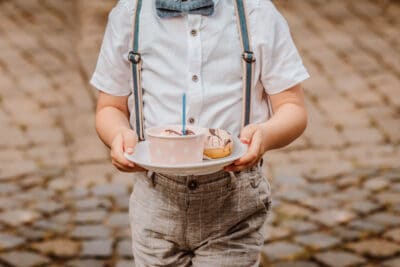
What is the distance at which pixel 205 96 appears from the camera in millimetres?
2205

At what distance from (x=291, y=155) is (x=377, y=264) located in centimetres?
156

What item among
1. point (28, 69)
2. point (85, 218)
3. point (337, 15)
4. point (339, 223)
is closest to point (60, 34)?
point (28, 69)

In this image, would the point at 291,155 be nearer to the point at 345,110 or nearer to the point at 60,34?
the point at 345,110

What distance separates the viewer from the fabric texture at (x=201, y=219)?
224 centimetres

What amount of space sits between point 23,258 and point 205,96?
81.1 inches

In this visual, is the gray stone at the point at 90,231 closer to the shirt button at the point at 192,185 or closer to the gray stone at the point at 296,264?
the gray stone at the point at 296,264

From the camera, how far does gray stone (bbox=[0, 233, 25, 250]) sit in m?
4.05

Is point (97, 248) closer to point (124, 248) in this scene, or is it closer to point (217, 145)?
point (124, 248)

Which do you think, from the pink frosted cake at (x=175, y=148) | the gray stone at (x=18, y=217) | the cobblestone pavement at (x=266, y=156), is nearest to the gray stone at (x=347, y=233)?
the cobblestone pavement at (x=266, y=156)

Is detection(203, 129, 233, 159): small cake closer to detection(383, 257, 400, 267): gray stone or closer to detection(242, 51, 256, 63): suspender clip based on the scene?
detection(242, 51, 256, 63): suspender clip

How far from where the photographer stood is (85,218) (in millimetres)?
4391

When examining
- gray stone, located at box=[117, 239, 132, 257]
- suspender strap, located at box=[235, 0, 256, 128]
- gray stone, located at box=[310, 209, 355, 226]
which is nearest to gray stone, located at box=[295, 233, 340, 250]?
gray stone, located at box=[310, 209, 355, 226]

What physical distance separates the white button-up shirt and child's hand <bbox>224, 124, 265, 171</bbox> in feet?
0.52

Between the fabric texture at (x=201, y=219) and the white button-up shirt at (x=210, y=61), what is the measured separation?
167 millimetres
